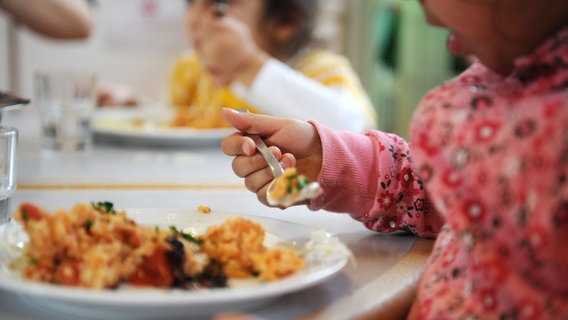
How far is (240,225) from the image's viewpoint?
61 cm

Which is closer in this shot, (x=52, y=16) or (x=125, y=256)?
(x=125, y=256)

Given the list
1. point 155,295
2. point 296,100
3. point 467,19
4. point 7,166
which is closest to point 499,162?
point 467,19

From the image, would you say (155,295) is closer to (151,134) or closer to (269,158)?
(269,158)

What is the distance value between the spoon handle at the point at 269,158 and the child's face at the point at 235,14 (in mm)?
1087

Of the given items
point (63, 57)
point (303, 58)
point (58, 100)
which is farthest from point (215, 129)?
point (63, 57)

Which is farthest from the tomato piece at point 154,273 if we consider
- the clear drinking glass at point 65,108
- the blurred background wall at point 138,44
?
the blurred background wall at point 138,44

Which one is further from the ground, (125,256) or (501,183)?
(501,183)

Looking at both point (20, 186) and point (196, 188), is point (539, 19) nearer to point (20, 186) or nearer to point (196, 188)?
point (196, 188)

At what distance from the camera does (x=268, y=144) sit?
81 centimetres

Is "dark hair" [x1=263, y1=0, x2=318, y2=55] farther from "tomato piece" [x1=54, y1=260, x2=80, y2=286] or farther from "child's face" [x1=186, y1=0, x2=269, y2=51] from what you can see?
"tomato piece" [x1=54, y1=260, x2=80, y2=286]

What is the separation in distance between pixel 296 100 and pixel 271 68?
99mm

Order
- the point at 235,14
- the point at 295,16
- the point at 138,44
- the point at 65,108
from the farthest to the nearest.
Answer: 1. the point at 138,44
2. the point at 295,16
3. the point at 235,14
4. the point at 65,108

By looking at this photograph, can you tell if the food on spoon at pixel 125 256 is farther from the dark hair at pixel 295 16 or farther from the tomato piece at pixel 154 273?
the dark hair at pixel 295 16

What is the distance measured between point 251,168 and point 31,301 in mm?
304
